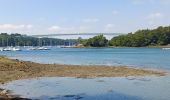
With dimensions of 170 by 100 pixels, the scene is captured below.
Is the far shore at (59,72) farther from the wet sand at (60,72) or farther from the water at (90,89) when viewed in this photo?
the water at (90,89)

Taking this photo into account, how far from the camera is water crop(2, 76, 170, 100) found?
3057cm

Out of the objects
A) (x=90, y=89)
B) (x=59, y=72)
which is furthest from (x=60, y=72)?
(x=90, y=89)

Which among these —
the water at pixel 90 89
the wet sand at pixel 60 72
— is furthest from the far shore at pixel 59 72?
the water at pixel 90 89

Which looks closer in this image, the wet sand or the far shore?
the wet sand

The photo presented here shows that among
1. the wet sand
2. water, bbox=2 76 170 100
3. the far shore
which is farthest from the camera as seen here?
the far shore

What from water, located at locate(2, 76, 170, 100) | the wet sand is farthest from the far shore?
water, located at locate(2, 76, 170, 100)

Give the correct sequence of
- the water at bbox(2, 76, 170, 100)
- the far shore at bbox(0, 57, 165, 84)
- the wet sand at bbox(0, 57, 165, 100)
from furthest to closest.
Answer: the far shore at bbox(0, 57, 165, 84)
the wet sand at bbox(0, 57, 165, 100)
the water at bbox(2, 76, 170, 100)

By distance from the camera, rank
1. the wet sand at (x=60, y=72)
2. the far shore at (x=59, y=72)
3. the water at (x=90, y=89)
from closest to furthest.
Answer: the water at (x=90, y=89) → the wet sand at (x=60, y=72) → the far shore at (x=59, y=72)

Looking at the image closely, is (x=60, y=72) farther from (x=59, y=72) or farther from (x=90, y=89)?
(x=90, y=89)

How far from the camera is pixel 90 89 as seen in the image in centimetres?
3541

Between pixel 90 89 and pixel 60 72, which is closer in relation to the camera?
pixel 90 89

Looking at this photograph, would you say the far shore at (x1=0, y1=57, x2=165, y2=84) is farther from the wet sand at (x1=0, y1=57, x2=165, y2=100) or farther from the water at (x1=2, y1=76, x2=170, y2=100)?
the water at (x1=2, y1=76, x2=170, y2=100)

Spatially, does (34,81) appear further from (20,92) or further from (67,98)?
(67,98)

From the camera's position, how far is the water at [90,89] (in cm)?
3057
